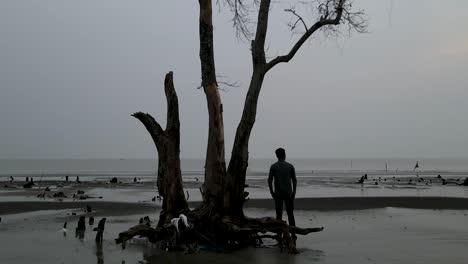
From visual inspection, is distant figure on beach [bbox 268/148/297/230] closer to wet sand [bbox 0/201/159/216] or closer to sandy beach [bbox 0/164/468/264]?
sandy beach [bbox 0/164/468/264]

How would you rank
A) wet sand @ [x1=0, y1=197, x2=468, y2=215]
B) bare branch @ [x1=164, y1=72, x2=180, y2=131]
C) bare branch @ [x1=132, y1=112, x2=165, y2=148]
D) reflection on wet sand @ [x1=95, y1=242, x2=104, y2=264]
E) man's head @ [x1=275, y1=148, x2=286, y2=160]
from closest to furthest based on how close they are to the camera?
reflection on wet sand @ [x1=95, y1=242, x2=104, y2=264], man's head @ [x1=275, y1=148, x2=286, y2=160], bare branch @ [x1=164, y1=72, x2=180, y2=131], bare branch @ [x1=132, y1=112, x2=165, y2=148], wet sand @ [x1=0, y1=197, x2=468, y2=215]

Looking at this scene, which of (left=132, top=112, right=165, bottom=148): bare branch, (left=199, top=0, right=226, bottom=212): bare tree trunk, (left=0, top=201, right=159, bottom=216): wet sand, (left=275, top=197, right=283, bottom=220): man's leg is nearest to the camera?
(left=275, top=197, right=283, bottom=220): man's leg

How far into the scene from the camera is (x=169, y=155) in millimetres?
11867

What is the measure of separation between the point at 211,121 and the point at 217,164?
3.36 feet

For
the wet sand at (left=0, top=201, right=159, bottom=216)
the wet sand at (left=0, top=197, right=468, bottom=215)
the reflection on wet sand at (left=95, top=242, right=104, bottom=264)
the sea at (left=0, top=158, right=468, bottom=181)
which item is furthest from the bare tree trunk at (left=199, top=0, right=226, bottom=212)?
the sea at (left=0, top=158, right=468, bottom=181)

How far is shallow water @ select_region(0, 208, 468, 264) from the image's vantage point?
30.6 ft

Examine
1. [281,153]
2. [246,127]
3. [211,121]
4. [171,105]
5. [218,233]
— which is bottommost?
[218,233]

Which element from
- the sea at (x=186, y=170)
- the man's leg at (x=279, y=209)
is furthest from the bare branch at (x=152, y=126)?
the sea at (x=186, y=170)

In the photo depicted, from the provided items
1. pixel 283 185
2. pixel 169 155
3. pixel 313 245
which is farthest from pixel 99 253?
pixel 313 245

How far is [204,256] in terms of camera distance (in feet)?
31.8

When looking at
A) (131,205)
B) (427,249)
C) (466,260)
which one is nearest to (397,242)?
(427,249)

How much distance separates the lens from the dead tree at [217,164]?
1078 centimetres

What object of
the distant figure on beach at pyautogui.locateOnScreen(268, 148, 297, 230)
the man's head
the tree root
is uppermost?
the man's head

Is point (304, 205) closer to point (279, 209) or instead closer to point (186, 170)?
point (279, 209)
